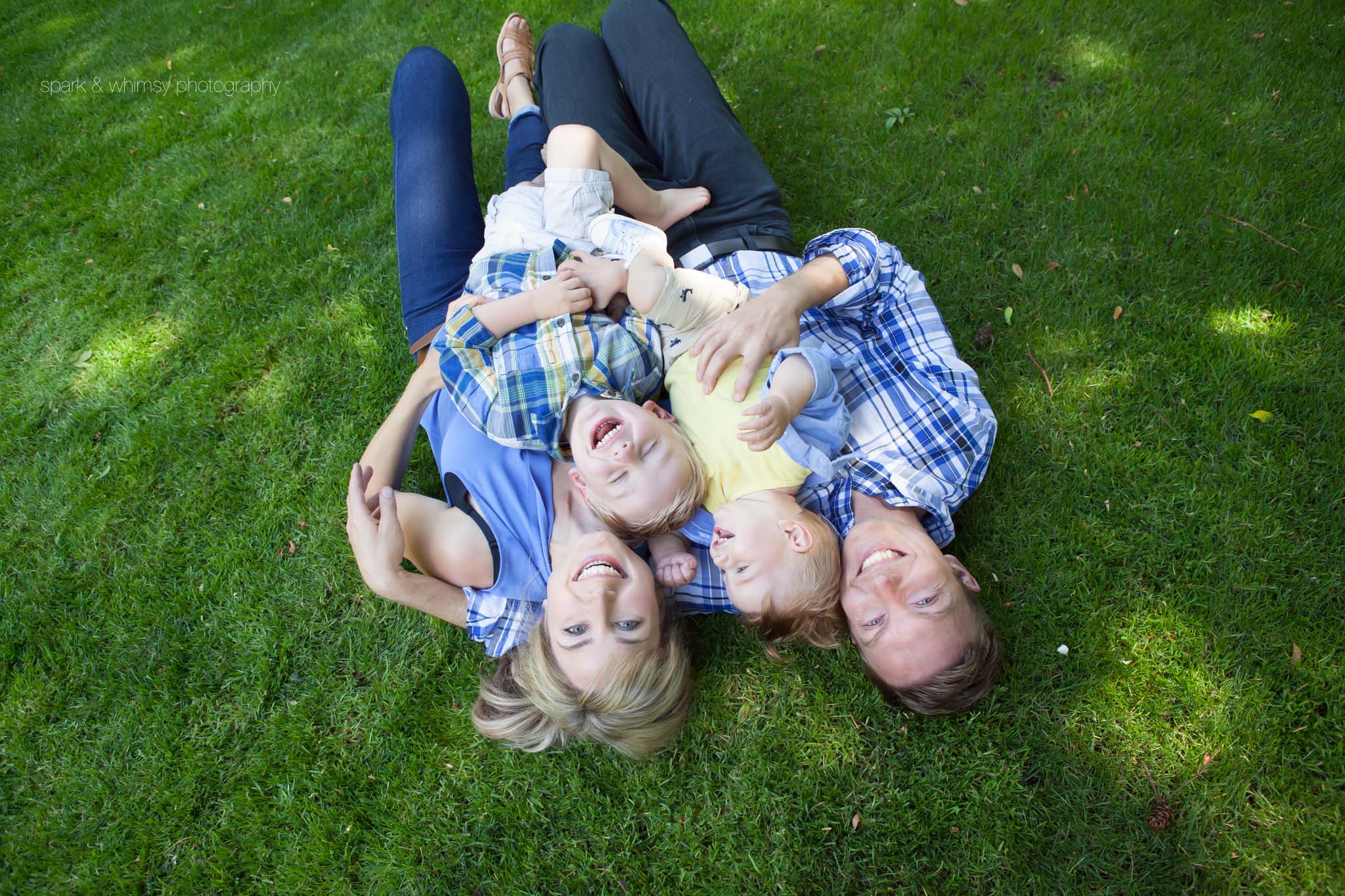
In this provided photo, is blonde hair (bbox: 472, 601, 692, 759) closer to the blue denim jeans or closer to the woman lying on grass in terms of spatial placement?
the woman lying on grass

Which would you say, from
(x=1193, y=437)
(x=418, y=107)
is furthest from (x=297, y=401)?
(x=1193, y=437)

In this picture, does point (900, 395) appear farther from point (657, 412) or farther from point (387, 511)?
point (387, 511)

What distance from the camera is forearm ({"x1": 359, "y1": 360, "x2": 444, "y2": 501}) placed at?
10.0 feet

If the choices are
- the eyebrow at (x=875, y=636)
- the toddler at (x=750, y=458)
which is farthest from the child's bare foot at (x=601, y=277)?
the eyebrow at (x=875, y=636)

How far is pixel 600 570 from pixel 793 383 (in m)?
0.97

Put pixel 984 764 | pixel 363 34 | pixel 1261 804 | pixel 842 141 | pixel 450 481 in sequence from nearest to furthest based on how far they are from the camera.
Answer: pixel 1261 804 < pixel 984 764 < pixel 450 481 < pixel 842 141 < pixel 363 34

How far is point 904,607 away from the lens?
2422 millimetres

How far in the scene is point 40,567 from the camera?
3.37 metres

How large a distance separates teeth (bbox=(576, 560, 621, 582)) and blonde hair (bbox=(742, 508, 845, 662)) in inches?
20.8

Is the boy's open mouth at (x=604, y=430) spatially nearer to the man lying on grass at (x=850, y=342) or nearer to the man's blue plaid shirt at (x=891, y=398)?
the man lying on grass at (x=850, y=342)

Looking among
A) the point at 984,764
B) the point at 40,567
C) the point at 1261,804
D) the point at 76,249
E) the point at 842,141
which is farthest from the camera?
the point at 76,249

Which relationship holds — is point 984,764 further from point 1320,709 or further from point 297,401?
point 297,401

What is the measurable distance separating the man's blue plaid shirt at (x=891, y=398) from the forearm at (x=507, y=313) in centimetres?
95

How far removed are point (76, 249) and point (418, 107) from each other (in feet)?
8.95
